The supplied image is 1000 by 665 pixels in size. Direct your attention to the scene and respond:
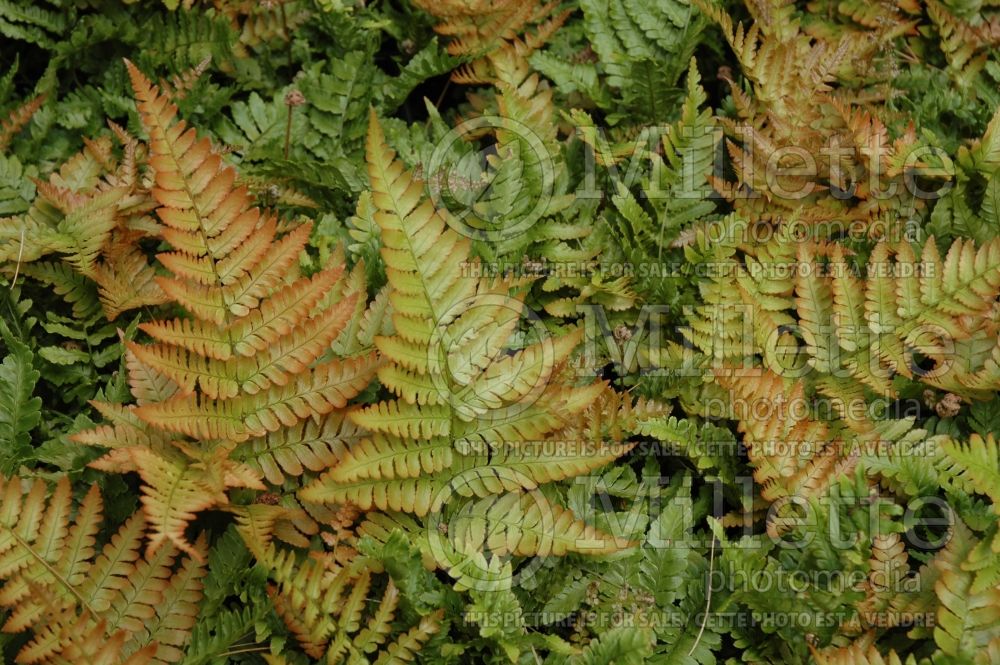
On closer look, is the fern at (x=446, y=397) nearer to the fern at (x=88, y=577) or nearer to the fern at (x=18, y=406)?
the fern at (x=88, y=577)

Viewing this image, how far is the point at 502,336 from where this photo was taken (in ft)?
7.73

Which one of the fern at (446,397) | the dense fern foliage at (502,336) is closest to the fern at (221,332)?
the dense fern foliage at (502,336)

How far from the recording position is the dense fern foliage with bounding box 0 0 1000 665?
2211 mm

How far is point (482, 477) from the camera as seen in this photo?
2363mm

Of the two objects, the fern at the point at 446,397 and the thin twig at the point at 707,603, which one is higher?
the fern at the point at 446,397

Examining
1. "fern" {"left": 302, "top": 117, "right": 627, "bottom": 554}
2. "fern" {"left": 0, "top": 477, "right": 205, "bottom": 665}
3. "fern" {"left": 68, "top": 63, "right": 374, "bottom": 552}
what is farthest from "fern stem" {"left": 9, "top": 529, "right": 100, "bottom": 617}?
"fern" {"left": 302, "top": 117, "right": 627, "bottom": 554}

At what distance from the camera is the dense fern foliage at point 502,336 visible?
2211 millimetres

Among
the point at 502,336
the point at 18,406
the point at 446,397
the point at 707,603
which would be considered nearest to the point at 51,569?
the point at 18,406

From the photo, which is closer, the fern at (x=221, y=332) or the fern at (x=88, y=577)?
the fern at (x=88, y=577)

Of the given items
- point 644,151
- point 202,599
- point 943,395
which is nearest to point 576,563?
point 202,599

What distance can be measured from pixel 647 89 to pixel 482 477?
145cm

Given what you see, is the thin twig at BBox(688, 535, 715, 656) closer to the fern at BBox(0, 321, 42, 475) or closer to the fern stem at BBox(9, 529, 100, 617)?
the fern stem at BBox(9, 529, 100, 617)

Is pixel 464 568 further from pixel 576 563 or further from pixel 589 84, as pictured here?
pixel 589 84

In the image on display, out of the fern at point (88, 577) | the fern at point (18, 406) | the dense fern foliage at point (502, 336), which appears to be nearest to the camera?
the fern at point (88, 577)
